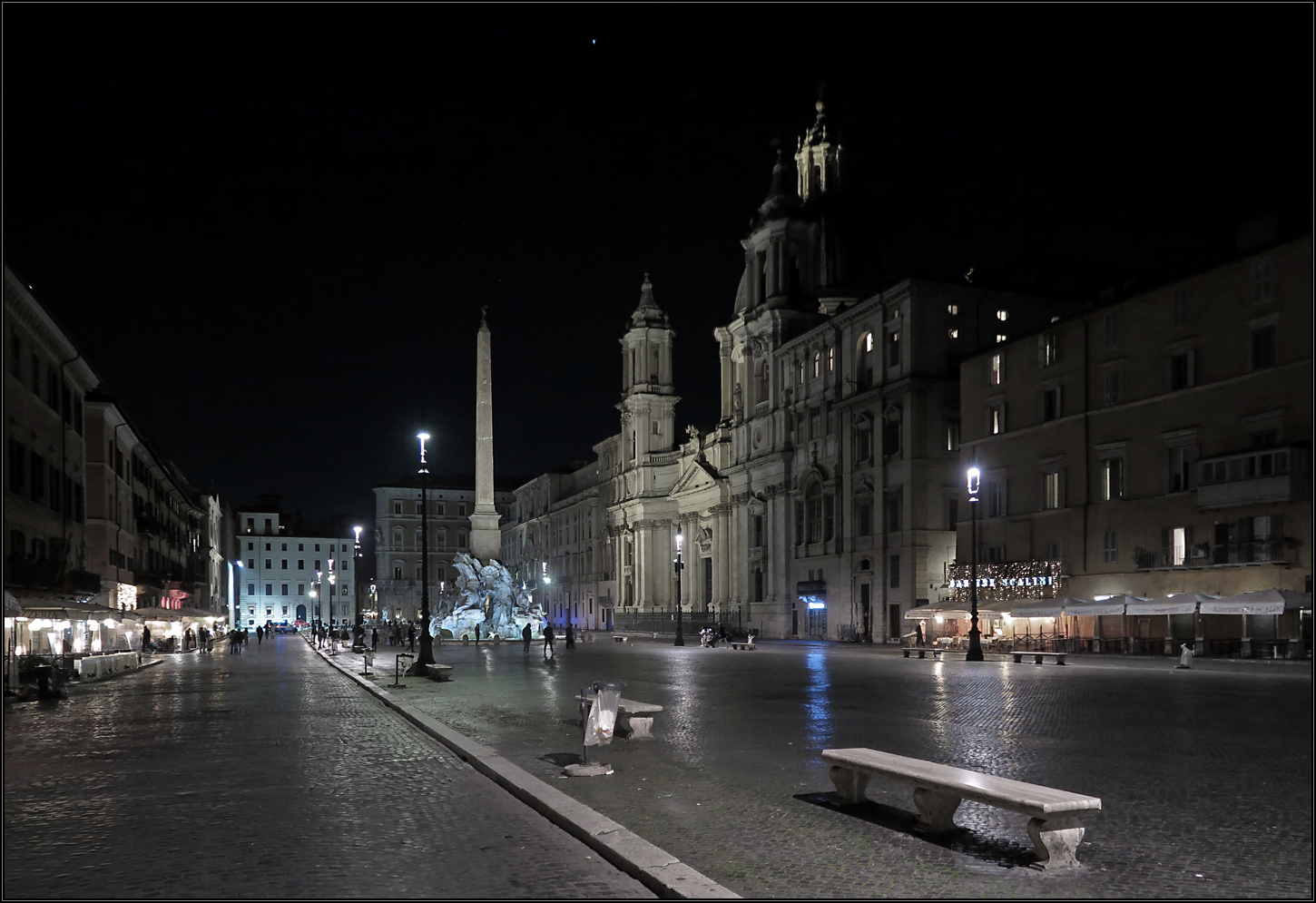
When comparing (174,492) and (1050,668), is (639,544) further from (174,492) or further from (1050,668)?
(1050,668)

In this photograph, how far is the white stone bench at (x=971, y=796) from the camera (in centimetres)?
774

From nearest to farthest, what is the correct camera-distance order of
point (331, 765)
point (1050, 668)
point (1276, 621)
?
point (331, 765) → point (1050, 668) → point (1276, 621)

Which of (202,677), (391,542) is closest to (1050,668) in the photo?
(202,677)

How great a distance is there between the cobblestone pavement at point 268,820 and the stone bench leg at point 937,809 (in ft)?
Result: 8.08

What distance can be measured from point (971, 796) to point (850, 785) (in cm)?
191

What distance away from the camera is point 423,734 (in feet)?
56.6

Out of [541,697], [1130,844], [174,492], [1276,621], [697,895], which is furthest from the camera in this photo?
[174,492]

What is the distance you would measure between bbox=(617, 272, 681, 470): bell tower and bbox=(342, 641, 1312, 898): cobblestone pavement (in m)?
82.5

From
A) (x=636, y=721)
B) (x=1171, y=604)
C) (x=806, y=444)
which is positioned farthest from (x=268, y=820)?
(x=806, y=444)

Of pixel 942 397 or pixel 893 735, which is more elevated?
pixel 942 397

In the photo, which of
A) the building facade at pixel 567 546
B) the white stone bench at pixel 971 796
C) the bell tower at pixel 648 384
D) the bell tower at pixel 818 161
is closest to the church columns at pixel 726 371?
the bell tower at pixel 818 161

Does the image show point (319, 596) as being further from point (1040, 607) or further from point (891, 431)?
point (1040, 607)

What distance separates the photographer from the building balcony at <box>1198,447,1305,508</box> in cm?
3734

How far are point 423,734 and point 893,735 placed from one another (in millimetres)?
6722
